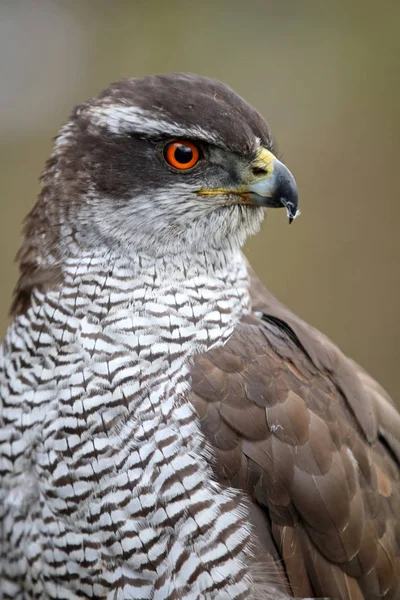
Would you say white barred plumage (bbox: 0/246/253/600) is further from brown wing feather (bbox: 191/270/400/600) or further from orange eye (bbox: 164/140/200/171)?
orange eye (bbox: 164/140/200/171)

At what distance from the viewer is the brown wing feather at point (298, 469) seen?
7.77ft

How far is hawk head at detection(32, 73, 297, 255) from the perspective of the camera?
2.47 m

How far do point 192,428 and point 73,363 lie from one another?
41 centimetres

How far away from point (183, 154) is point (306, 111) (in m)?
3.69

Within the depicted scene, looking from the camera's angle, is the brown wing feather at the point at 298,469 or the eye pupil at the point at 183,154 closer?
the brown wing feather at the point at 298,469

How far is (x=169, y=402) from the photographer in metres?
2.35

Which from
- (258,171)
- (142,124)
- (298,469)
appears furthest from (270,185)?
(298,469)

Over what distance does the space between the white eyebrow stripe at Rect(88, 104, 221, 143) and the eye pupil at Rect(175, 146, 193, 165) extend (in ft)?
0.16

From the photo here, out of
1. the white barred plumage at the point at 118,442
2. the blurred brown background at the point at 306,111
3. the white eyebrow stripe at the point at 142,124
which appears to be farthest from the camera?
the blurred brown background at the point at 306,111

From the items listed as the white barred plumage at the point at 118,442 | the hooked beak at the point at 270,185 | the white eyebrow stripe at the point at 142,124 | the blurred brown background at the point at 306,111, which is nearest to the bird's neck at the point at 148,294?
the white barred plumage at the point at 118,442

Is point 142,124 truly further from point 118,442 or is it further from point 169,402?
point 118,442

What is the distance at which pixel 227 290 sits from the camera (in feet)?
8.52

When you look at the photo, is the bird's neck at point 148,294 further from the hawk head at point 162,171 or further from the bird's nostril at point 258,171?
the bird's nostril at point 258,171

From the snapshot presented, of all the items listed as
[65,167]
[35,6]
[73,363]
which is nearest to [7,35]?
[35,6]
